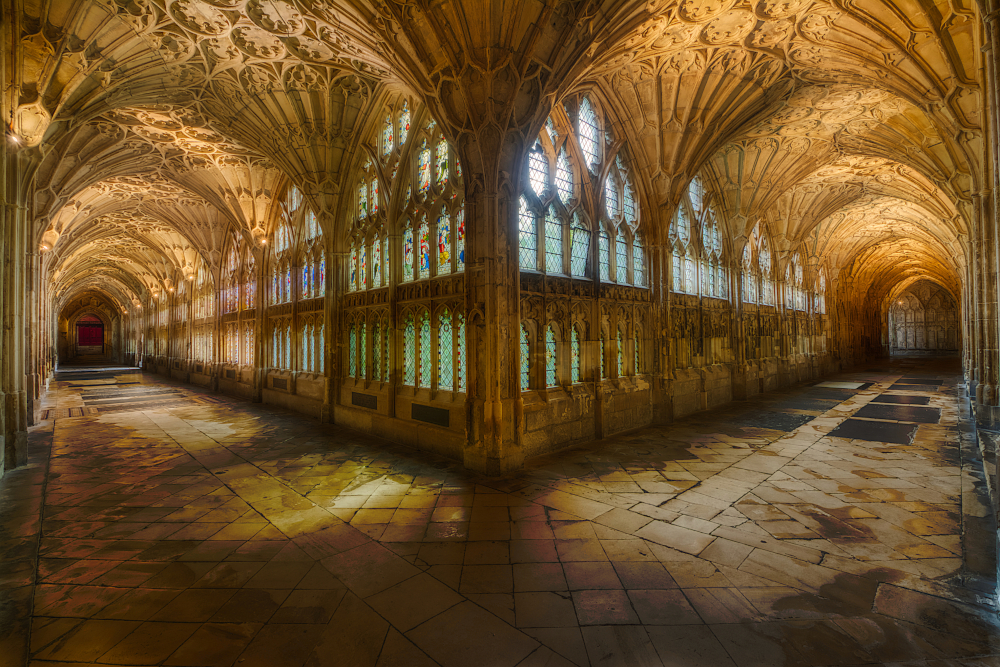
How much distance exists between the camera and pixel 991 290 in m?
11.0

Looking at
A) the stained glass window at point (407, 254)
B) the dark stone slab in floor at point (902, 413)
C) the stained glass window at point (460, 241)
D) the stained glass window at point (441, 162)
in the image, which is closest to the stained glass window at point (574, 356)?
the stained glass window at point (460, 241)

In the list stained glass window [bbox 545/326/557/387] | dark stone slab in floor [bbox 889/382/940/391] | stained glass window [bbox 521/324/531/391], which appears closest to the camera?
stained glass window [bbox 521/324/531/391]

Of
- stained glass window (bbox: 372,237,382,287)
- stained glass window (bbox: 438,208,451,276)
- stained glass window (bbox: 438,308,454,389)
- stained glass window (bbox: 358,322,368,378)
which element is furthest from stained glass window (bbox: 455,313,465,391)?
stained glass window (bbox: 358,322,368,378)

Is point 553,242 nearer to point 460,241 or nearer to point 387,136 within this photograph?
point 460,241

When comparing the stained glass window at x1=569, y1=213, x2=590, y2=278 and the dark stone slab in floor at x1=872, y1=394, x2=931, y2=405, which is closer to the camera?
the stained glass window at x1=569, y1=213, x2=590, y2=278

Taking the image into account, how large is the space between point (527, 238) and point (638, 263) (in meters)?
3.98

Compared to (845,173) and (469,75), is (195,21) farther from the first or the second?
(845,173)

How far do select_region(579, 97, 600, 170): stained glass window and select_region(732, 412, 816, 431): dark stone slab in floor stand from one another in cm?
712

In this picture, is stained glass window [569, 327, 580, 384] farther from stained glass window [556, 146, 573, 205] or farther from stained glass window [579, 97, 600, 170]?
stained glass window [579, 97, 600, 170]

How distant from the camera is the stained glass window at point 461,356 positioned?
8297mm

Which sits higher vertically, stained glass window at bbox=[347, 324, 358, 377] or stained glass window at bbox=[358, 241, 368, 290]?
stained glass window at bbox=[358, 241, 368, 290]

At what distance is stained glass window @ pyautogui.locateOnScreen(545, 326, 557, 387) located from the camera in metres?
8.65

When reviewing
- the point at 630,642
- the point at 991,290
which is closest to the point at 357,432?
the point at 630,642

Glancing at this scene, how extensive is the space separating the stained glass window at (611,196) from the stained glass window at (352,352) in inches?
281
